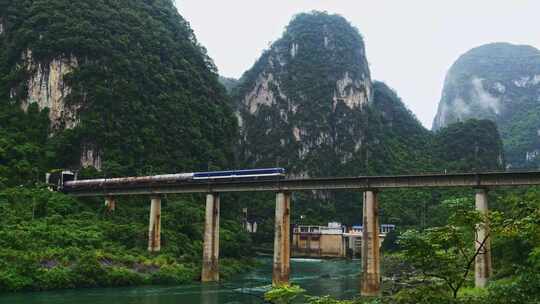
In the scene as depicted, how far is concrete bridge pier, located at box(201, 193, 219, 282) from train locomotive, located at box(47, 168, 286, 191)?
7.73 ft

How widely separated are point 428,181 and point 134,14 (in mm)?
70772

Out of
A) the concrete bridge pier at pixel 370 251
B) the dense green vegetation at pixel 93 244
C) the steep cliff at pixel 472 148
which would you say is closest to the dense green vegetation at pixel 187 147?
the dense green vegetation at pixel 93 244

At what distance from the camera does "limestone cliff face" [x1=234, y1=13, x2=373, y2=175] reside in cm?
→ 15112

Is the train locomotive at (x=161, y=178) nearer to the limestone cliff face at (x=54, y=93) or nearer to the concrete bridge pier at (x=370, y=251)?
the concrete bridge pier at (x=370, y=251)

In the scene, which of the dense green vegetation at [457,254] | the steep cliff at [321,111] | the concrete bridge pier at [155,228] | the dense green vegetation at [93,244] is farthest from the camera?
the steep cliff at [321,111]

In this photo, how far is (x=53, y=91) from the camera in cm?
7675

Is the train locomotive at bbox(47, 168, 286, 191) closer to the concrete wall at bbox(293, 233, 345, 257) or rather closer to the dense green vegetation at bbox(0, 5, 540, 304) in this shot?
the dense green vegetation at bbox(0, 5, 540, 304)

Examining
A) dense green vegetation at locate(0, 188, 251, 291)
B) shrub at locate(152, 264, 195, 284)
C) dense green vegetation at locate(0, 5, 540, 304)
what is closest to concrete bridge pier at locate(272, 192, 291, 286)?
shrub at locate(152, 264, 195, 284)

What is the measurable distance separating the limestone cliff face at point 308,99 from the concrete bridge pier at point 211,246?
95.5 meters

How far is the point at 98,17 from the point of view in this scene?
8706 cm

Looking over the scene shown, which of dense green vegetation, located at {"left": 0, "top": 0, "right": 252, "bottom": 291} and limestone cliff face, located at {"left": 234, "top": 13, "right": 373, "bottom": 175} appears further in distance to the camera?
limestone cliff face, located at {"left": 234, "top": 13, "right": 373, "bottom": 175}

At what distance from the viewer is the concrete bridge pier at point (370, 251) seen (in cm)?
3862

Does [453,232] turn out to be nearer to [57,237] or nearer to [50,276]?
[50,276]

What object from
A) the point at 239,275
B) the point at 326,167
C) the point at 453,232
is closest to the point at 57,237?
the point at 239,275
